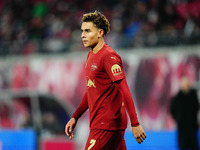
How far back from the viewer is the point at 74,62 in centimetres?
1091

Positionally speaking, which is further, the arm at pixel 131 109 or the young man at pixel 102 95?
the young man at pixel 102 95

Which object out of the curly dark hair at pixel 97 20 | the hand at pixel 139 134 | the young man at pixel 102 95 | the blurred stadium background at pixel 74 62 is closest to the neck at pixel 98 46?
the young man at pixel 102 95

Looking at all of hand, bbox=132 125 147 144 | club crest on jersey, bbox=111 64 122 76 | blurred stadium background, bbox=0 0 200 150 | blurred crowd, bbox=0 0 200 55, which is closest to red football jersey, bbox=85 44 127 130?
club crest on jersey, bbox=111 64 122 76

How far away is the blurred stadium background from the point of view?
31.0 feet

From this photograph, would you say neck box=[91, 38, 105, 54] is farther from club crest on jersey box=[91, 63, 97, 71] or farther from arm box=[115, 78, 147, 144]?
arm box=[115, 78, 147, 144]

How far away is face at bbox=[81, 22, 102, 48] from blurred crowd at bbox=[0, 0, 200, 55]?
5.16 metres

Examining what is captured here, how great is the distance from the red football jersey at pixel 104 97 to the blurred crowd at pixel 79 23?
5.26 m

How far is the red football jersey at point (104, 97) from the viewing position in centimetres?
419

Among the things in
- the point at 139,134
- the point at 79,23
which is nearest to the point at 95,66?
the point at 139,134

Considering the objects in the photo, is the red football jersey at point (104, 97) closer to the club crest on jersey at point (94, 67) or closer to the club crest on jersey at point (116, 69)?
the club crest on jersey at point (94, 67)

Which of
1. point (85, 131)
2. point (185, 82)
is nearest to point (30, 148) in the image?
point (85, 131)

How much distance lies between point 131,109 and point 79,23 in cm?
784

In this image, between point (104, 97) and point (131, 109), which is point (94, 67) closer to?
point (104, 97)

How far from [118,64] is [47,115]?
7.49m
